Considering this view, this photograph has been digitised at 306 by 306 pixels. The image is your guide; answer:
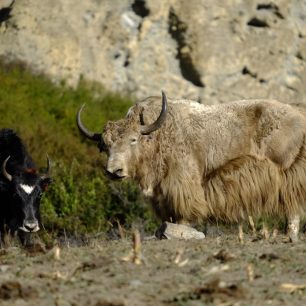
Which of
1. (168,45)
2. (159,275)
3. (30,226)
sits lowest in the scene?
(168,45)

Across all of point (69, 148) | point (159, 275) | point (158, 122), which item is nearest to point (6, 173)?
point (158, 122)

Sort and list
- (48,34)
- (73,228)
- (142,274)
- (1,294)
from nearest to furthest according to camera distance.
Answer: (1,294) < (142,274) < (73,228) < (48,34)

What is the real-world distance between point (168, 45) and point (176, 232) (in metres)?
15.7

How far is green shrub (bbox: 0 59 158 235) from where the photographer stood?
19.5m

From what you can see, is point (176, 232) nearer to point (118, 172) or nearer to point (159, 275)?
point (118, 172)

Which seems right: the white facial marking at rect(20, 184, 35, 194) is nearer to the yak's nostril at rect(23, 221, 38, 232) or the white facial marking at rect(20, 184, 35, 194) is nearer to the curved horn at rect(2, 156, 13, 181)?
the curved horn at rect(2, 156, 13, 181)

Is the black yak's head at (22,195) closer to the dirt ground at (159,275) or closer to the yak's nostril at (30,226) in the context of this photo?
the yak's nostril at (30,226)

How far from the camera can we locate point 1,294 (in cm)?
662

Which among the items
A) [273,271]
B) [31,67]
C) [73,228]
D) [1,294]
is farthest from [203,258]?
[31,67]

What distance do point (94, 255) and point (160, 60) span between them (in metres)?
17.9

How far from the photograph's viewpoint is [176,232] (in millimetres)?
10133

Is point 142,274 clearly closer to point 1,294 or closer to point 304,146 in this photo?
point 1,294

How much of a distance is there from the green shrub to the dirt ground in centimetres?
809

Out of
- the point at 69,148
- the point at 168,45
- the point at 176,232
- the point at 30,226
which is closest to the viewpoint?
the point at 176,232
